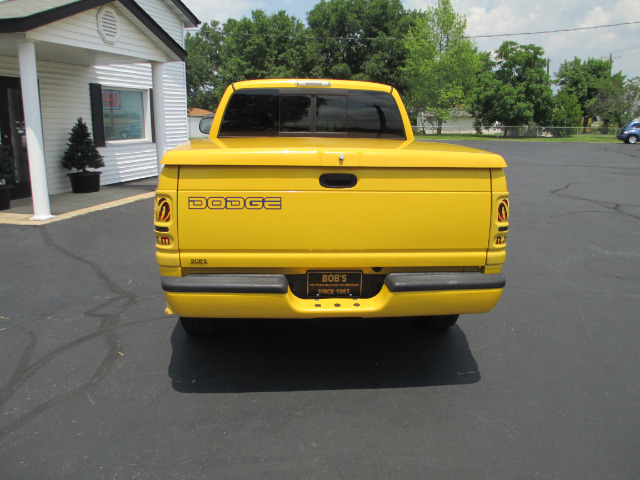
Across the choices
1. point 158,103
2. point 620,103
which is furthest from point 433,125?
point 158,103

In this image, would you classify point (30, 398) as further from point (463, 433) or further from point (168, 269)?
point (463, 433)

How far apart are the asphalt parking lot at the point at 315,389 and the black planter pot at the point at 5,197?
4298 millimetres

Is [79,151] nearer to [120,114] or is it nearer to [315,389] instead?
[120,114]

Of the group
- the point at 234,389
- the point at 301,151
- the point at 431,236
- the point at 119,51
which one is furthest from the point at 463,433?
the point at 119,51

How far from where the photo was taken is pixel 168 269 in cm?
326

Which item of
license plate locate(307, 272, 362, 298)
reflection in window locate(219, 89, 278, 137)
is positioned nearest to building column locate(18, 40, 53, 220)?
reflection in window locate(219, 89, 278, 137)

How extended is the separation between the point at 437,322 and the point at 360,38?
6226 cm

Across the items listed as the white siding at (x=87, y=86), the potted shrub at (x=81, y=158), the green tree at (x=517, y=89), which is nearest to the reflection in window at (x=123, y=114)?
the white siding at (x=87, y=86)

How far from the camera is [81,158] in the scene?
467 inches

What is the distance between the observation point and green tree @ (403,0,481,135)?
54.5 meters

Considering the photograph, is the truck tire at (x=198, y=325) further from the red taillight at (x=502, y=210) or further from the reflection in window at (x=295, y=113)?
the red taillight at (x=502, y=210)

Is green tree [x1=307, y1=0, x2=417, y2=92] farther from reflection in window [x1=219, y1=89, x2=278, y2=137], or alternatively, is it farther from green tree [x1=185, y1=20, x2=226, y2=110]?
reflection in window [x1=219, y1=89, x2=278, y2=137]

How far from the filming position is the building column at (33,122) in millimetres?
8578

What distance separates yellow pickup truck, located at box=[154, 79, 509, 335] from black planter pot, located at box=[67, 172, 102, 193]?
31.7 feet
